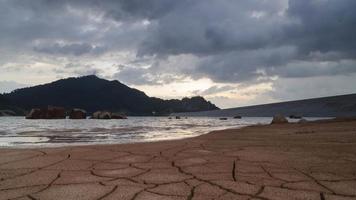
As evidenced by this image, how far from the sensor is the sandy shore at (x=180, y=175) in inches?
169

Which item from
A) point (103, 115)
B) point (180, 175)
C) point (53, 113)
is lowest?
point (180, 175)

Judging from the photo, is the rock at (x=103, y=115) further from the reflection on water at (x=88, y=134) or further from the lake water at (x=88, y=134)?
the reflection on water at (x=88, y=134)

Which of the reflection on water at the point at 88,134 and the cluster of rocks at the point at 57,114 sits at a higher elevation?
the cluster of rocks at the point at 57,114

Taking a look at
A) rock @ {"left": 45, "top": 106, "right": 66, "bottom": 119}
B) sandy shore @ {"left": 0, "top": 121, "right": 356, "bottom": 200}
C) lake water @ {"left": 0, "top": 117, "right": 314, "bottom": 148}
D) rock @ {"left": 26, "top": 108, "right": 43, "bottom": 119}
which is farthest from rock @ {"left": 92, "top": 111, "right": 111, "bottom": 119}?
sandy shore @ {"left": 0, "top": 121, "right": 356, "bottom": 200}

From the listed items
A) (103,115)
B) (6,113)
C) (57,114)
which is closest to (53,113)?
(57,114)

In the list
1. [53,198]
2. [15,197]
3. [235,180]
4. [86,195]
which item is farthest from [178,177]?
[15,197]

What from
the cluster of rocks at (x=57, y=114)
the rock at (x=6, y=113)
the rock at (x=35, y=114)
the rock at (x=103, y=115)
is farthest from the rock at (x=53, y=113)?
the rock at (x=6, y=113)

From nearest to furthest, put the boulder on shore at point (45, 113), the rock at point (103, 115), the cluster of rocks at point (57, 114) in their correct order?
the rock at point (103, 115)
the cluster of rocks at point (57, 114)
the boulder on shore at point (45, 113)

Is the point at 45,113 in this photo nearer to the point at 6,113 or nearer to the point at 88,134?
the point at 6,113

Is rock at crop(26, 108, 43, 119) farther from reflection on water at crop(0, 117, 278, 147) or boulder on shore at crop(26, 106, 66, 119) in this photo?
reflection on water at crop(0, 117, 278, 147)

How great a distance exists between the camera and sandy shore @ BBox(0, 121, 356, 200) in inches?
169

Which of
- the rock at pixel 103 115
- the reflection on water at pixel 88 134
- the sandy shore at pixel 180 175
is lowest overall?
the sandy shore at pixel 180 175

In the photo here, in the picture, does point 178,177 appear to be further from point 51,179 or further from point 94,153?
point 94,153

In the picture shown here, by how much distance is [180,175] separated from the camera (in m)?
5.27
